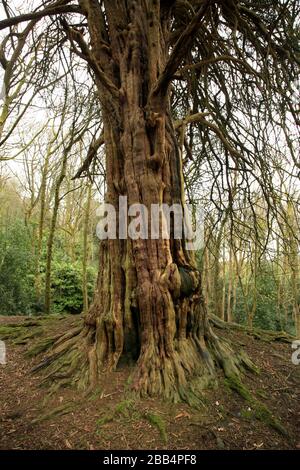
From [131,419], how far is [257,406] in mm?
1120

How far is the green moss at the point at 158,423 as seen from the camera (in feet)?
7.56

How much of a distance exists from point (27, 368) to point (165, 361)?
1564mm

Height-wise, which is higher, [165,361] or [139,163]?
[139,163]

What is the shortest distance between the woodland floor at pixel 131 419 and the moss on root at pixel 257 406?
0.04 metres

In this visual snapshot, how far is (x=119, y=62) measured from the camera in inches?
136

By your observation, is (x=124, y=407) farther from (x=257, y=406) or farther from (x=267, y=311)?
(x=267, y=311)

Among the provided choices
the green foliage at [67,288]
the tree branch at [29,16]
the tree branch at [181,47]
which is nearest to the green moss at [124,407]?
the tree branch at [181,47]

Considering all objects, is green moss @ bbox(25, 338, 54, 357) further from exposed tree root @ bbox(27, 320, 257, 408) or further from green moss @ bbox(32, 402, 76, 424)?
green moss @ bbox(32, 402, 76, 424)

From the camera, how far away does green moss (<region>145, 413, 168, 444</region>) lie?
2305 mm

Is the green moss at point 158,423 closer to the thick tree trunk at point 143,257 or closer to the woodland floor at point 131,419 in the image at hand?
the woodland floor at point 131,419

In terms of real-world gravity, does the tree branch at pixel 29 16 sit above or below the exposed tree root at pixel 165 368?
above
